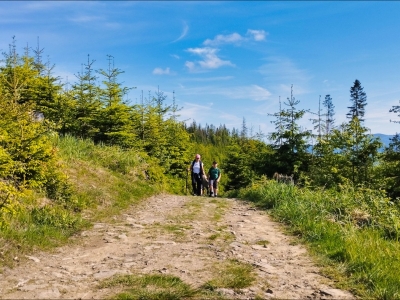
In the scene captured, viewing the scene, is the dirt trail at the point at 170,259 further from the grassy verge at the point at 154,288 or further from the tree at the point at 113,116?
the tree at the point at 113,116

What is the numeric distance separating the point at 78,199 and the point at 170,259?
419 centimetres

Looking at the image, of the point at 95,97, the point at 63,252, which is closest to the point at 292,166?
the point at 95,97

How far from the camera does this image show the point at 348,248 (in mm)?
5445

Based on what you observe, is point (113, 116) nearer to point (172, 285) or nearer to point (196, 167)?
point (196, 167)

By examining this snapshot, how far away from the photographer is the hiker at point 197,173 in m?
17.1

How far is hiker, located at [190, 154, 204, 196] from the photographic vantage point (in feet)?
56.2

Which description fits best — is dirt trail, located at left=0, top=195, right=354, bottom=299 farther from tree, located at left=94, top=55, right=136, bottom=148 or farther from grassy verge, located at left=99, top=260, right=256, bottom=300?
tree, located at left=94, top=55, right=136, bottom=148

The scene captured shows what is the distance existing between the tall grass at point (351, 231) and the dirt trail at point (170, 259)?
15.8 inches

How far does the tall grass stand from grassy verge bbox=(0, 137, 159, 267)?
472 cm

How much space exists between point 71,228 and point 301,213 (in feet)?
17.8

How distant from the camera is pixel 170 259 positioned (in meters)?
5.32

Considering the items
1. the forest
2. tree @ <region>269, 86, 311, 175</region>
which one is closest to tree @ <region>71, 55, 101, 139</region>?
the forest

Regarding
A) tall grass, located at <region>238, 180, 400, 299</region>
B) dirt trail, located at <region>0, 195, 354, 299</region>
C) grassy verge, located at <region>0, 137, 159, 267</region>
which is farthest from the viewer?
grassy verge, located at <region>0, 137, 159, 267</region>

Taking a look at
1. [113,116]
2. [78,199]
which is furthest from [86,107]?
[78,199]
